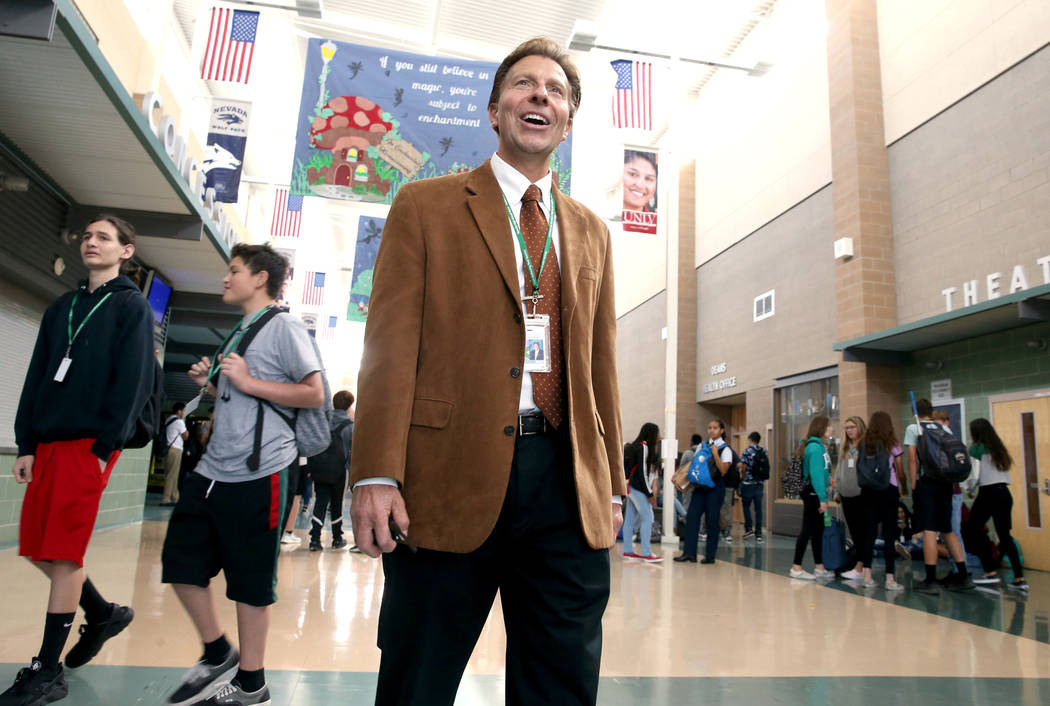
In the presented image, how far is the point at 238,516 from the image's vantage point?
100 inches

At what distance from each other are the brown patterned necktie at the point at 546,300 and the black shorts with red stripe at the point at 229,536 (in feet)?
5.00

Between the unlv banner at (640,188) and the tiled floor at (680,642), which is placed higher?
the unlv banner at (640,188)

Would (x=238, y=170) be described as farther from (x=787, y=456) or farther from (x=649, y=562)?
(x=787, y=456)

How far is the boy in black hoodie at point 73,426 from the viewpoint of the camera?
Result: 2.55 m

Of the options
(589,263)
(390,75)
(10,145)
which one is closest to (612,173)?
(390,75)

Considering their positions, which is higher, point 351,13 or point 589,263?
point 351,13

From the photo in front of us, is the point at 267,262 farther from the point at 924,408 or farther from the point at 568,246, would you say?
the point at 924,408

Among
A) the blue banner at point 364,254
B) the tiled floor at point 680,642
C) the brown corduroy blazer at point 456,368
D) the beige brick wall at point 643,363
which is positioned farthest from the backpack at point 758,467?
the brown corduroy blazer at point 456,368

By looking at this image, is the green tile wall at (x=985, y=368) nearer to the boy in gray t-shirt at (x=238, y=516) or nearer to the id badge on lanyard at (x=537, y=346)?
the boy in gray t-shirt at (x=238, y=516)

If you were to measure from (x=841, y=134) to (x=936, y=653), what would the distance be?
9.93 m

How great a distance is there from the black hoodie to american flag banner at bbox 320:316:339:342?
734 inches

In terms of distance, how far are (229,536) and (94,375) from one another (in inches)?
32.6

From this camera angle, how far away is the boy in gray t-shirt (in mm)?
2533

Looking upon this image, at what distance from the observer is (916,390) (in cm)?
1077
